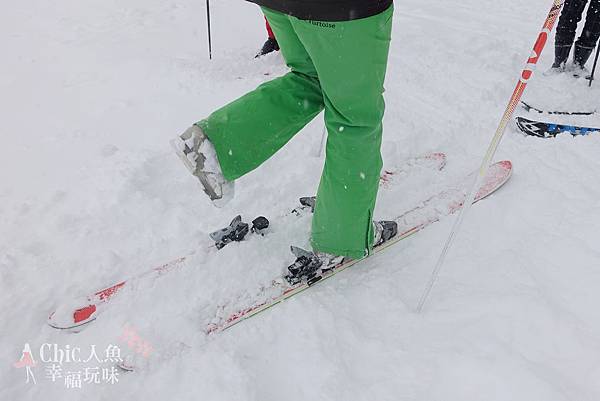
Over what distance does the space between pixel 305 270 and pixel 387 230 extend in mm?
494

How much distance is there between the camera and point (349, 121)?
185 centimetres

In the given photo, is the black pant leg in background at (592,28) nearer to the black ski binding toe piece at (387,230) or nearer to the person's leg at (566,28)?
the person's leg at (566,28)

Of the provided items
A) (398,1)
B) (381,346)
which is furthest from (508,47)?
(381,346)

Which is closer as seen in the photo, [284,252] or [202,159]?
[202,159]

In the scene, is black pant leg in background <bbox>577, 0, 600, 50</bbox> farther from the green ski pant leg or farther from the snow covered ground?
the green ski pant leg


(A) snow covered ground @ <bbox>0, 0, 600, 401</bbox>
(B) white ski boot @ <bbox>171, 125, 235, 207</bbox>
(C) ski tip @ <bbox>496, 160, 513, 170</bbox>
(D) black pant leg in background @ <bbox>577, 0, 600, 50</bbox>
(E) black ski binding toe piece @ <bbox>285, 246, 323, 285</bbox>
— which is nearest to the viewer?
(A) snow covered ground @ <bbox>0, 0, 600, 401</bbox>

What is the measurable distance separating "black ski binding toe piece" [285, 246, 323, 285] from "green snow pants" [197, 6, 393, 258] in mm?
90

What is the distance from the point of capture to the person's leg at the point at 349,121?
1.63 metres

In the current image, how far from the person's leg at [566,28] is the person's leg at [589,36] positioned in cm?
7

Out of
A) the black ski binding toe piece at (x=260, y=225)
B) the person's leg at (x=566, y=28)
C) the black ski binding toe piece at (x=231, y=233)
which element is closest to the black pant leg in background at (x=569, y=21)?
the person's leg at (x=566, y=28)

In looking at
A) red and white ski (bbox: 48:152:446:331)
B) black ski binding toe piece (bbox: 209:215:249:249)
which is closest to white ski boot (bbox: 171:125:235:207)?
black ski binding toe piece (bbox: 209:215:249:249)

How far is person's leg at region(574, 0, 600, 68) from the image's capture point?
4066 millimetres

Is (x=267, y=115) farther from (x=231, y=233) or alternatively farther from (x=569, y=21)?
(x=569, y=21)

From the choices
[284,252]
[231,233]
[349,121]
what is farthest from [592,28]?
[231,233]
